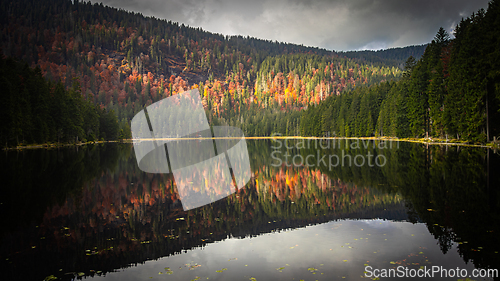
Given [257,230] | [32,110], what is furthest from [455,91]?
[32,110]

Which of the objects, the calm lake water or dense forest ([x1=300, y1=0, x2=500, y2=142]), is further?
dense forest ([x1=300, y1=0, x2=500, y2=142])

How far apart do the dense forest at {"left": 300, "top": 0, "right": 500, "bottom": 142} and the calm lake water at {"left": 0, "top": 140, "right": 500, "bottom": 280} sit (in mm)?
23192

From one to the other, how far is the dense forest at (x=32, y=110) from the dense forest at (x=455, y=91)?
5996cm

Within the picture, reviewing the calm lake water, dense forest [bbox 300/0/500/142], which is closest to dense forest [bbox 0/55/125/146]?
the calm lake water

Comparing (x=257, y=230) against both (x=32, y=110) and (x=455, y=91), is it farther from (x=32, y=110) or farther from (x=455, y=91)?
(x=32, y=110)

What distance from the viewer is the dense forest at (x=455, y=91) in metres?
35.1

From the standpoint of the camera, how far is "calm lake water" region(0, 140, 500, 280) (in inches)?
288

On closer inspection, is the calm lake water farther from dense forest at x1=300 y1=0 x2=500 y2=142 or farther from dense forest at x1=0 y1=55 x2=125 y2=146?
dense forest at x1=0 y1=55 x2=125 y2=146

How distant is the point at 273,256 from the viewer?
827cm

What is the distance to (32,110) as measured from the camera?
5609cm

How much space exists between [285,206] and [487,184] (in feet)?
30.3

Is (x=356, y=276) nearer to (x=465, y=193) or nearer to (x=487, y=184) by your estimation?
(x=465, y=193)

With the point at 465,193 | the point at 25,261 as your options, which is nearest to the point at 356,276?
the point at 25,261

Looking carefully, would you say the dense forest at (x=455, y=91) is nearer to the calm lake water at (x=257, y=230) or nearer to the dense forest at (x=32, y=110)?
the calm lake water at (x=257, y=230)
